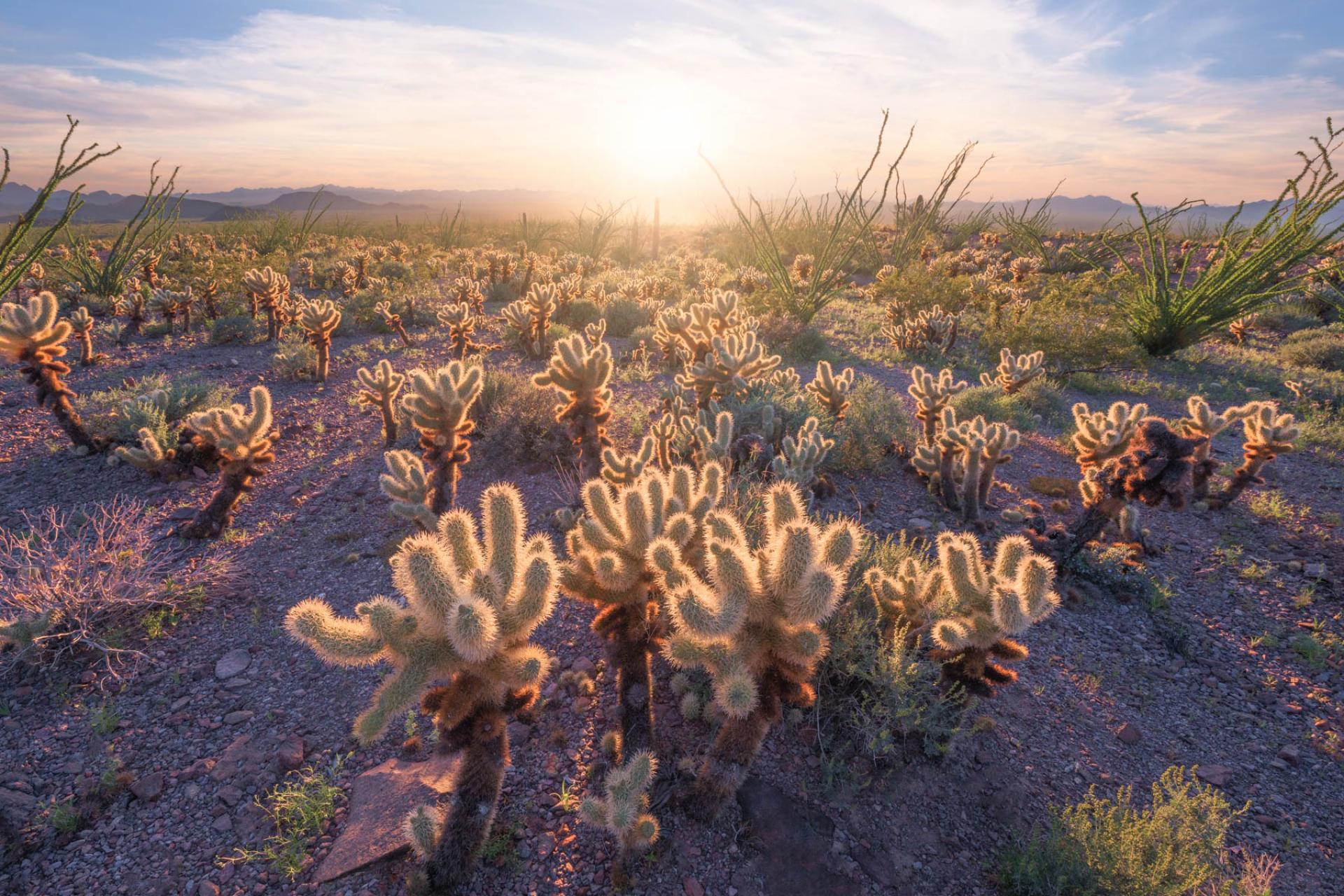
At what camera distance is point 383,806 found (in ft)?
9.16

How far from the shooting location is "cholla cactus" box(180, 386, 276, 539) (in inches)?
198

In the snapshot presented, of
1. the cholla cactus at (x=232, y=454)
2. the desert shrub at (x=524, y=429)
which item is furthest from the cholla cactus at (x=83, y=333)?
the desert shrub at (x=524, y=429)

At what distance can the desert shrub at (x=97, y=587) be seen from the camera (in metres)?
3.71

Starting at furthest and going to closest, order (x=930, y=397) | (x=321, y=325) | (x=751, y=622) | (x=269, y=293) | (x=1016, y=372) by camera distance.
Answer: (x=269, y=293)
(x=1016, y=372)
(x=321, y=325)
(x=930, y=397)
(x=751, y=622)

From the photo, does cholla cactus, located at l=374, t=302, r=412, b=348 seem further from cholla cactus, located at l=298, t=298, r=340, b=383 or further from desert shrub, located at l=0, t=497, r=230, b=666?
desert shrub, located at l=0, t=497, r=230, b=666

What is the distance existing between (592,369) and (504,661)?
9.67 ft

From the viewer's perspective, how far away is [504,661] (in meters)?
2.37

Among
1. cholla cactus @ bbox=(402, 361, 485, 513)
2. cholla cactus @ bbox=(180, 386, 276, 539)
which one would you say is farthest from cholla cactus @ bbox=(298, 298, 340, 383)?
cholla cactus @ bbox=(402, 361, 485, 513)

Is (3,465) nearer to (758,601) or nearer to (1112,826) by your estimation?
(758,601)

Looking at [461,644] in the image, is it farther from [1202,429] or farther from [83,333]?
[83,333]

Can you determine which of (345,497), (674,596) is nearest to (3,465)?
(345,497)

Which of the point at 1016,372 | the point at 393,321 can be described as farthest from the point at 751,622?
the point at 393,321

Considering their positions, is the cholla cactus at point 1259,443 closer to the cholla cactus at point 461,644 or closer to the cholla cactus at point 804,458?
the cholla cactus at point 804,458

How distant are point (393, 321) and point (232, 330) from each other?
3.24 m
